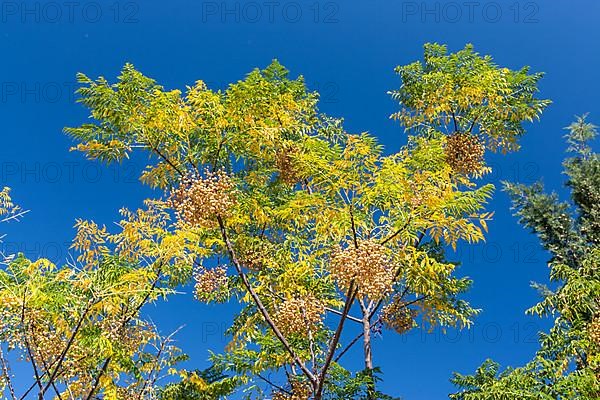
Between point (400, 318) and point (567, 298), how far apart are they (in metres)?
2.71

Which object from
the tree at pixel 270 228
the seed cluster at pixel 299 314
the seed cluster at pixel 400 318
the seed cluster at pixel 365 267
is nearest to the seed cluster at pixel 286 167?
the tree at pixel 270 228

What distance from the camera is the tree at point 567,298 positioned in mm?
7883

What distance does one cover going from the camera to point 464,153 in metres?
9.80

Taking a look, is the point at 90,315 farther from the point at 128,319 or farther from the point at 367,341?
the point at 367,341

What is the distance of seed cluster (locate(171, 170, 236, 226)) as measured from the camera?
21.2 feet

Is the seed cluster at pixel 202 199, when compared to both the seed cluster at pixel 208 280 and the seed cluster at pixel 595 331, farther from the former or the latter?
the seed cluster at pixel 595 331

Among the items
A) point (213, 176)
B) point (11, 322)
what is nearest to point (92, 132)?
point (213, 176)

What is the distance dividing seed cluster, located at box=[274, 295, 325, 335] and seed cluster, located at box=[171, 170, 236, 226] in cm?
127

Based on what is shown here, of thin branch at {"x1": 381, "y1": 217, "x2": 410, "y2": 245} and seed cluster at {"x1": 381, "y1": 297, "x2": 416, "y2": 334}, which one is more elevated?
seed cluster at {"x1": 381, "y1": 297, "x2": 416, "y2": 334}

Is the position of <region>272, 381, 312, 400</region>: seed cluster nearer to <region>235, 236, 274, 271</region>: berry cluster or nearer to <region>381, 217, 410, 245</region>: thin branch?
<region>235, 236, 274, 271</region>: berry cluster

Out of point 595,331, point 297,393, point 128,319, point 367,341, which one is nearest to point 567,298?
point 595,331

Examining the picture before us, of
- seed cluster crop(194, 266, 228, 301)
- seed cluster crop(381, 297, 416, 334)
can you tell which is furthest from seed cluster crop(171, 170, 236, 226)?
seed cluster crop(381, 297, 416, 334)

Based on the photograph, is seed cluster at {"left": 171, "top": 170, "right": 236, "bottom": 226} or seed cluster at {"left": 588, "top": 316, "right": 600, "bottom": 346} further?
seed cluster at {"left": 588, "top": 316, "right": 600, "bottom": 346}

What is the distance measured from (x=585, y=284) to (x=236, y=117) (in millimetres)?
6024
